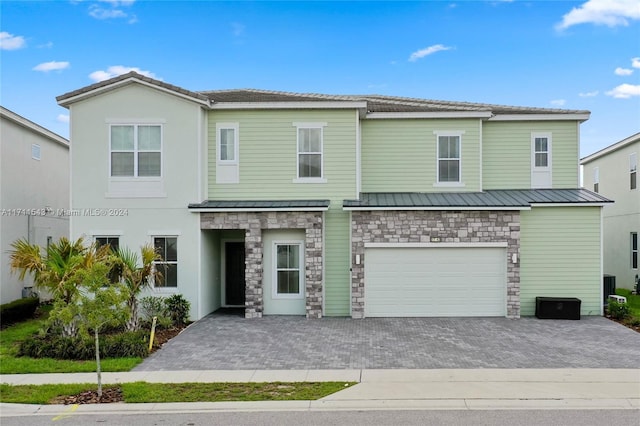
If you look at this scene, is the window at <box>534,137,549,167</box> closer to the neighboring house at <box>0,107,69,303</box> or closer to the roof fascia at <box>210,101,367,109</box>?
the roof fascia at <box>210,101,367,109</box>

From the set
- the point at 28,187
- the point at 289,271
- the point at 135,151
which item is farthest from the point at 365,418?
the point at 28,187

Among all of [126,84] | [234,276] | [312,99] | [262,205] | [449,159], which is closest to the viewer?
[126,84]

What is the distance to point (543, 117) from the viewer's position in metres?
18.2

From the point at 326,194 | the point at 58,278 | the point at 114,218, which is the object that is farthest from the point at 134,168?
the point at 326,194

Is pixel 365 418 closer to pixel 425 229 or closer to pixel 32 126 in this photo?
pixel 425 229

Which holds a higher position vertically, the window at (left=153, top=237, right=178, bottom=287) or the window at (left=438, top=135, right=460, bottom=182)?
the window at (left=438, top=135, right=460, bottom=182)

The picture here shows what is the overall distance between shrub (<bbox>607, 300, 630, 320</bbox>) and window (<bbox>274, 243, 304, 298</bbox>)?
9741 mm

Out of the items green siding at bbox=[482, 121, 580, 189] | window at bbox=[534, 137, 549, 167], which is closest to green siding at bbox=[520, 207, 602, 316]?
green siding at bbox=[482, 121, 580, 189]

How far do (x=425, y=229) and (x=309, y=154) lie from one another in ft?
14.5

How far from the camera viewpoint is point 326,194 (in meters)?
16.7

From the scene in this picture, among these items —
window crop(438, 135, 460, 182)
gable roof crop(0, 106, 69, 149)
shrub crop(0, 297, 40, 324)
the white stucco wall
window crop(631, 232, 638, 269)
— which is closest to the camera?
shrub crop(0, 297, 40, 324)

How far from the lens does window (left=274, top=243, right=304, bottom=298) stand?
54.8ft

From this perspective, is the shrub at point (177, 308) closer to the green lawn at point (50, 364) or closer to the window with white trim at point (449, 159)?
the green lawn at point (50, 364)

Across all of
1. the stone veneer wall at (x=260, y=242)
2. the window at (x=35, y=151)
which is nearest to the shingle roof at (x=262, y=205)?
the stone veneer wall at (x=260, y=242)
